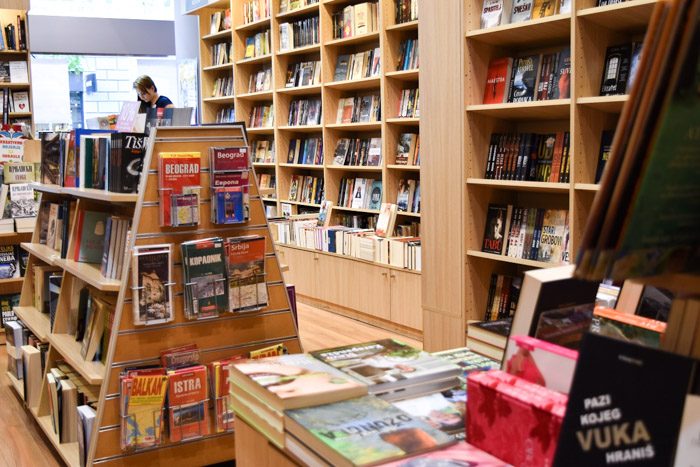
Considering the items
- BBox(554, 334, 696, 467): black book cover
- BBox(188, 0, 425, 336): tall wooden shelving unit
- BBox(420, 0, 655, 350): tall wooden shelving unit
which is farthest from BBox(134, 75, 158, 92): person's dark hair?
BBox(554, 334, 696, 467): black book cover

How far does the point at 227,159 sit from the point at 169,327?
2.42ft

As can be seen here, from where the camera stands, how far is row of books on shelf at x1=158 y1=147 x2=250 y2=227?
3014 mm

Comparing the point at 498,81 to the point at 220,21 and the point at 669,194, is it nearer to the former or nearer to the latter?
the point at 669,194

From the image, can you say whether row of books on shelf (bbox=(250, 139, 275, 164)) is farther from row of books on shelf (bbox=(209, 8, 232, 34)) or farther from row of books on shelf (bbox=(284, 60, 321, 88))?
row of books on shelf (bbox=(209, 8, 232, 34))

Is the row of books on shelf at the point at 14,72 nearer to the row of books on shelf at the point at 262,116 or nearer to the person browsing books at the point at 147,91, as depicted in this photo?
the person browsing books at the point at 147,91

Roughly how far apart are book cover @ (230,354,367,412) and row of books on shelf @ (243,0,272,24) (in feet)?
21.6

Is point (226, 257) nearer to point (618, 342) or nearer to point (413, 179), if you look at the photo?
point (618, 342)

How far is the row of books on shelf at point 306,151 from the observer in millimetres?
7244

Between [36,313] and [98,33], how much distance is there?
701 centimetres

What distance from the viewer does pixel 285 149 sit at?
25.6 feet

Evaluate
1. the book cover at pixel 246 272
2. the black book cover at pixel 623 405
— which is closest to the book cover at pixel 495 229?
the book cover at pixel 246 272

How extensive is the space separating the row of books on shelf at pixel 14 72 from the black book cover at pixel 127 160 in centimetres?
497

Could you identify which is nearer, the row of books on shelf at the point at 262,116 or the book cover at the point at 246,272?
the book cover at the point at 246,272

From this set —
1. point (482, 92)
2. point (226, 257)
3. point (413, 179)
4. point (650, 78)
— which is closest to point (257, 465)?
point (650, 78)
